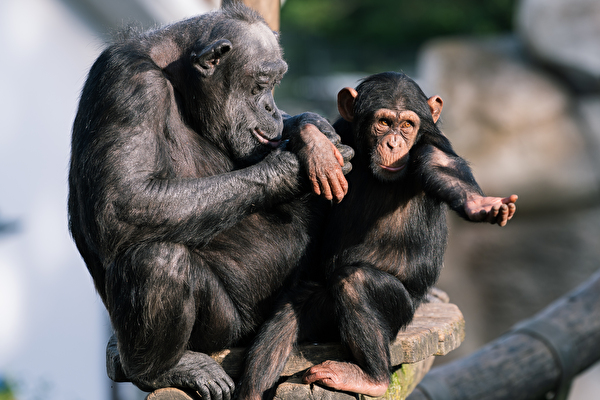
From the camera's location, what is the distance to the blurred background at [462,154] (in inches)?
231

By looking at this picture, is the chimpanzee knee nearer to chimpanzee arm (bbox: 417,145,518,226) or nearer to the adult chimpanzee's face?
the adult chimpanzee's face

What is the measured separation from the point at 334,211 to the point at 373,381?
811 millimetres

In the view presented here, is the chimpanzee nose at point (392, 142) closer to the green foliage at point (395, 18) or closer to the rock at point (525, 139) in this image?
the rock at point (525, 139)

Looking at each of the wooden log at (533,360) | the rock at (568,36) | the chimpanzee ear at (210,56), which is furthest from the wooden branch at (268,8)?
the rock at (568,36)

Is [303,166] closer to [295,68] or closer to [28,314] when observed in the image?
[28,314]

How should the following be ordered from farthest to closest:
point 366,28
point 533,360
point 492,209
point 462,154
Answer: point 366,28, point 462,154, point 533,360, point 492,209

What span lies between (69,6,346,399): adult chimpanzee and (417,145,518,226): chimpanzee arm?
391 mm

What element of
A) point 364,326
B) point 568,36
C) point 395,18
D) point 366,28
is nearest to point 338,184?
point 364,326

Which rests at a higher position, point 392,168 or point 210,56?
point 210,56

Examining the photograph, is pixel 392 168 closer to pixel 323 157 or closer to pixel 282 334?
pixel 323 157

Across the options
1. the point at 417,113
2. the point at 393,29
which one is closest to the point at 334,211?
the point at 417,113

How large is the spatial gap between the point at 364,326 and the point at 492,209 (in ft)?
2.40

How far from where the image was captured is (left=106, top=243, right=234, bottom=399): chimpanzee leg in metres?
2.42

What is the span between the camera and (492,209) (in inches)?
81.1
